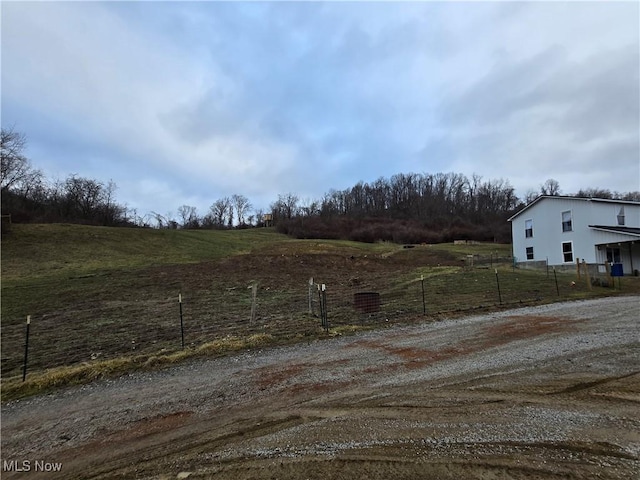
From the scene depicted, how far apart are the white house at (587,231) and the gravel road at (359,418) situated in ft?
69.7

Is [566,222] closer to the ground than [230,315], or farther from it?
farther from it

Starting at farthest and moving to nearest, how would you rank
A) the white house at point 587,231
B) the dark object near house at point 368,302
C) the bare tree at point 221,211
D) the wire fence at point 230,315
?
the bare tree at point 221,211, the white house at point 587,231, the dark object near house at point 368,302, the wire fence at point 230,315

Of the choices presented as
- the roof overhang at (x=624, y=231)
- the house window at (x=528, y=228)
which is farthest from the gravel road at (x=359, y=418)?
the house window at (x=528, y=228)

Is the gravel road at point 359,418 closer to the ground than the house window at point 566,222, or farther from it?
closer to the ground

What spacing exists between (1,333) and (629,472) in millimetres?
15796

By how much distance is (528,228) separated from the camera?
30.8 metres

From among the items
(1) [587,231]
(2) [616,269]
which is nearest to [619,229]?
(1) [587,231]

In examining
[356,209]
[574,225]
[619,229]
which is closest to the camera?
[619,229]

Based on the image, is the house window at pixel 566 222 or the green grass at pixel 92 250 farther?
the house window at pixel 566 222

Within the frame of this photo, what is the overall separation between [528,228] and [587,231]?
18.9 ft

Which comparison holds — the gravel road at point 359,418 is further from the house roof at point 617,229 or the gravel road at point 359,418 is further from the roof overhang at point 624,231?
the house roof at point 617,229

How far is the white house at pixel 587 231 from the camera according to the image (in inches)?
965

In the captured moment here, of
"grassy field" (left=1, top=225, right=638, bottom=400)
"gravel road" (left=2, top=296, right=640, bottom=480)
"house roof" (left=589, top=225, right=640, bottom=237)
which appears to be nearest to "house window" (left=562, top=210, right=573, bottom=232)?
"house roof" (left=589, top=225, right=640, bottom=237)

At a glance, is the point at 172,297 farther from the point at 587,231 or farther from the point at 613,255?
the point at 613,255
